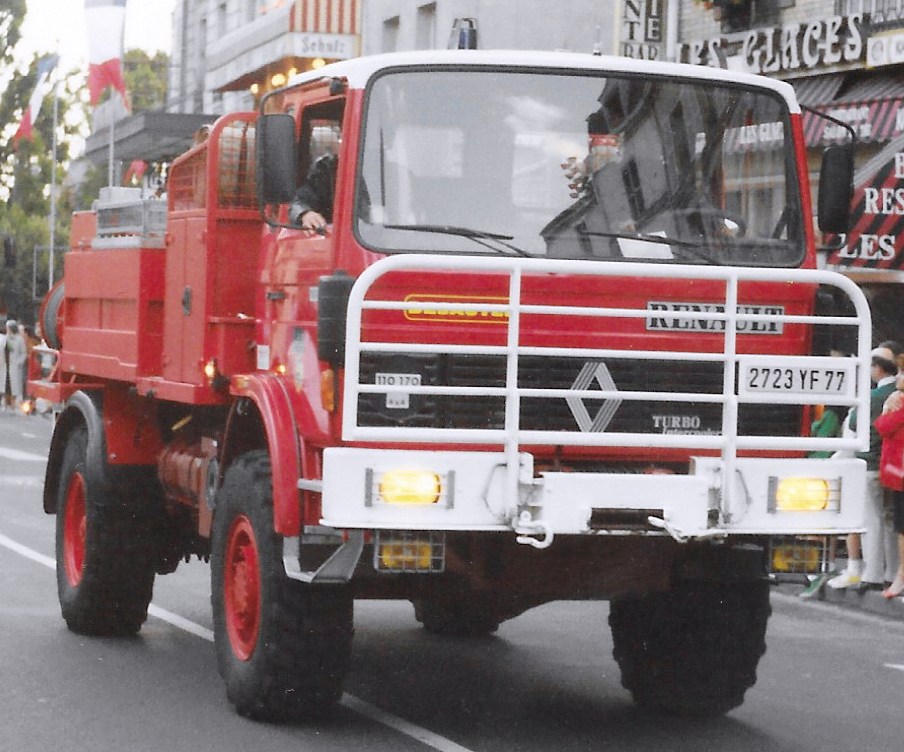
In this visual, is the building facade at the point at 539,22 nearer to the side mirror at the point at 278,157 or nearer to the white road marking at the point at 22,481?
the white road marking at the point at 22,481

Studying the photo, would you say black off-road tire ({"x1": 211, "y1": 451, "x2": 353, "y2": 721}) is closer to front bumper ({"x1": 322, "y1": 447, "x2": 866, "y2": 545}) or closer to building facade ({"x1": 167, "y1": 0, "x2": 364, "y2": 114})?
front bumper ({"x1": 322, "y1": 447, "x2": 866, "y2": 545})

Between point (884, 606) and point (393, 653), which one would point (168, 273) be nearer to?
point (393, 653)

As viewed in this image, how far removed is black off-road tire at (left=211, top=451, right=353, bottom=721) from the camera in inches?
328

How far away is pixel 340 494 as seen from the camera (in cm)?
765

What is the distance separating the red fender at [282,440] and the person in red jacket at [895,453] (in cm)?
623

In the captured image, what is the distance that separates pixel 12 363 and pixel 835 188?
32528 millimetres

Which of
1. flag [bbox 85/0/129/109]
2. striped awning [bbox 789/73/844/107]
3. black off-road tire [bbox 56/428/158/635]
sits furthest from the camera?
flag [bbox 85/0/129/109]

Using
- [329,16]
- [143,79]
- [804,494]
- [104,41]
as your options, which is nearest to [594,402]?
[804,494]

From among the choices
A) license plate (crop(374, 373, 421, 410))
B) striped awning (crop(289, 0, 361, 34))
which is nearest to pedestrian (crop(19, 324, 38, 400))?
striped awning (crop(289, 0, 361, 34))

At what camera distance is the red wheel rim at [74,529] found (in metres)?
11.6

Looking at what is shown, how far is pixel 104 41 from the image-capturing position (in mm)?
33750

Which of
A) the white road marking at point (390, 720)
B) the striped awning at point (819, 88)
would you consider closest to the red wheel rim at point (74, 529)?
the white road marking at point (390, 720)

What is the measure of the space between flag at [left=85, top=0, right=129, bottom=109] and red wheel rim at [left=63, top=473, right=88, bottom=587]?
21215mm

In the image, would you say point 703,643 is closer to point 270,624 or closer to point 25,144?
point 270,624
